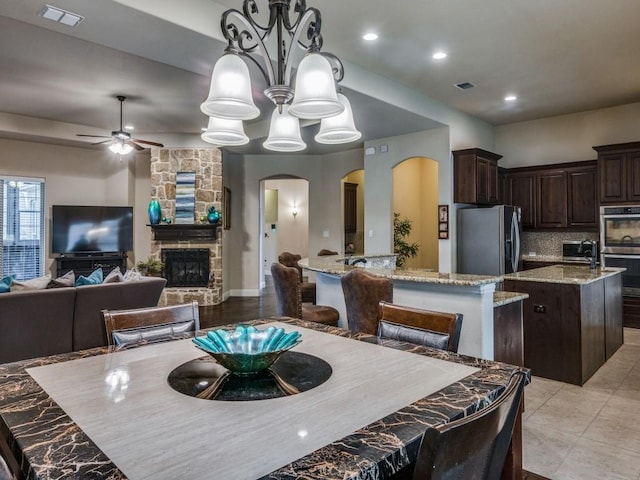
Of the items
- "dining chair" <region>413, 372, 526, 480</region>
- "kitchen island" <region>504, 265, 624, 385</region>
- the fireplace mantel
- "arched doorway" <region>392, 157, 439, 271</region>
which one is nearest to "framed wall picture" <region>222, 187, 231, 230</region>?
the fireplace mantel

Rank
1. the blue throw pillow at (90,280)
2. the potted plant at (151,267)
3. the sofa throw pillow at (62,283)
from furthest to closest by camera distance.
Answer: the potted plant at (151,267) < the blue throw pillow at (90,280) < the sofa throw pillow at (62,283)

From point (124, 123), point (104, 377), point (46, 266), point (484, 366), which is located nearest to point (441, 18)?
point (484, 366)

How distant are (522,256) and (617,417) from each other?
4.25 meters

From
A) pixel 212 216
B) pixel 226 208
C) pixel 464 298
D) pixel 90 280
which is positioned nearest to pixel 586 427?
pixel 464 298

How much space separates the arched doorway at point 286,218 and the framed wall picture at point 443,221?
6.06 meters

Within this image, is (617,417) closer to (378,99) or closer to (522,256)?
(378,99)

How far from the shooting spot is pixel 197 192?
752cm

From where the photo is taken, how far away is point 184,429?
0.89 metres

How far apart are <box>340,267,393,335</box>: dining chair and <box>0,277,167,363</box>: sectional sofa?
1.95 meters

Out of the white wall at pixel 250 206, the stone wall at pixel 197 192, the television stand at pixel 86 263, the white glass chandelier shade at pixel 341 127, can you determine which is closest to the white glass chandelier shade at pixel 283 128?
the white glass chandelier shade at pixel 341 127

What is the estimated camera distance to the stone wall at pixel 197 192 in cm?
746

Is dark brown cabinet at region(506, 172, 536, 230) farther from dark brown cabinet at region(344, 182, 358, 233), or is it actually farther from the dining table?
the dining table

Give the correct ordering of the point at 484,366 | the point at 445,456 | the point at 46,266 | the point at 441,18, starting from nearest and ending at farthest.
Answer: the point at 445,456 → the point at 484,366 → the point at 441,18 → the point at 46,266

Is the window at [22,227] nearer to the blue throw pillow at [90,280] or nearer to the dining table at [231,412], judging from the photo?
the blue throw pillow at [90,280]
